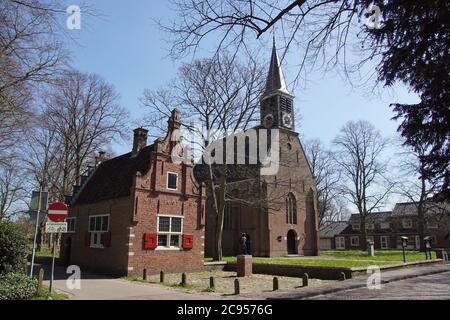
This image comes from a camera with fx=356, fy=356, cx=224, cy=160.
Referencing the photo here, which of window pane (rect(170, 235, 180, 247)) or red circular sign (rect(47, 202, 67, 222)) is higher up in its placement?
red circular sign (rect(47, 202, 67, 222))

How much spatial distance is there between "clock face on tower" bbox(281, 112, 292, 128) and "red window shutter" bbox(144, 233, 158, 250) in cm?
2440

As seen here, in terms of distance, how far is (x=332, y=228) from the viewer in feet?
234

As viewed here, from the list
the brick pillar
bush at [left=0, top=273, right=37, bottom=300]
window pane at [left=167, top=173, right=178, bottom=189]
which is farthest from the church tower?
bush at [left=0, top=273, right=37, bottom=300]

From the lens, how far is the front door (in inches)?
1527

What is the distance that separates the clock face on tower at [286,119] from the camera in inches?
1592

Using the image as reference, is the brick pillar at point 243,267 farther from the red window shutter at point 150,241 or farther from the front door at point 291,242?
the front door at point 291,242

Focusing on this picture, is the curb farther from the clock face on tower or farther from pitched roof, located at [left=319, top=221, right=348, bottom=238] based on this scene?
pitched roof, located at [left=319, top=221, right=348, bottom=238]

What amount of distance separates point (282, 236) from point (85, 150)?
71.8ft

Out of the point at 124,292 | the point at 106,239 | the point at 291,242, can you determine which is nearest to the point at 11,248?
the point at 124,292

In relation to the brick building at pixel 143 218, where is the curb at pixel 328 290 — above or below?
below

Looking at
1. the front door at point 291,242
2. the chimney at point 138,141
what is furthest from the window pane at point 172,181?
the front door at point 291,242

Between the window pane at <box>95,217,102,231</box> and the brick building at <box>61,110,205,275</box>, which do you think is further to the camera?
the window pane at <box>95,217,102,231</box>

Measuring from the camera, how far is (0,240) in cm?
1236
